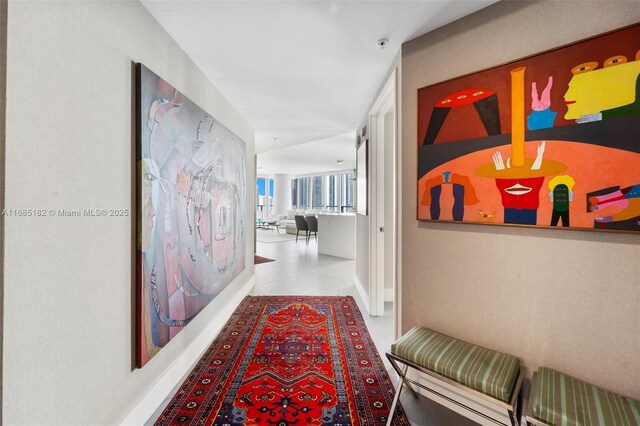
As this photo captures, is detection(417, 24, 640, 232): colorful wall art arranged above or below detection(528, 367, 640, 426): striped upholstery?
above

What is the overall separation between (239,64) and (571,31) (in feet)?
6.88

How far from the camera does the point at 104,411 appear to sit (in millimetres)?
1305

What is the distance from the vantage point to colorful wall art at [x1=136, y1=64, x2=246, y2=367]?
1524mm

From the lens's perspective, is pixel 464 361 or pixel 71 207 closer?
pixel 71 207

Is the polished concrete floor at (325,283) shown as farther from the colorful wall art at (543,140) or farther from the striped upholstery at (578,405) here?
the colorful wall art at (543,140)

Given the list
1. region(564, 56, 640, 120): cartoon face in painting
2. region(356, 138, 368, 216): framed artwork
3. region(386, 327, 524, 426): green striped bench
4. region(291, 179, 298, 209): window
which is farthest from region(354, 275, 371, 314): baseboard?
region(291, 179, 298, 209): window

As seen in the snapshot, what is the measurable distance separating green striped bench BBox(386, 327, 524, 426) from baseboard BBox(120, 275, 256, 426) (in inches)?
54.2

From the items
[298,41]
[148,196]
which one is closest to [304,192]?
[298,41]

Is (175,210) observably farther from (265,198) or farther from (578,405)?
(265,198)

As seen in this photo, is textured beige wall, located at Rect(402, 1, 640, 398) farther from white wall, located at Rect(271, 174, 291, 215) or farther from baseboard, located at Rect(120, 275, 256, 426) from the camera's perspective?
white wall, located at Rect(271, 174, 291, 215)

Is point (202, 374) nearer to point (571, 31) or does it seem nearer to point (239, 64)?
point (239, 64)

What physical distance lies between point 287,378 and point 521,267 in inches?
66.0

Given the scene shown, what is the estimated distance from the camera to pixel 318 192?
12.9m

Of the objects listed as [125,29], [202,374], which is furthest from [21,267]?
[202,374]
